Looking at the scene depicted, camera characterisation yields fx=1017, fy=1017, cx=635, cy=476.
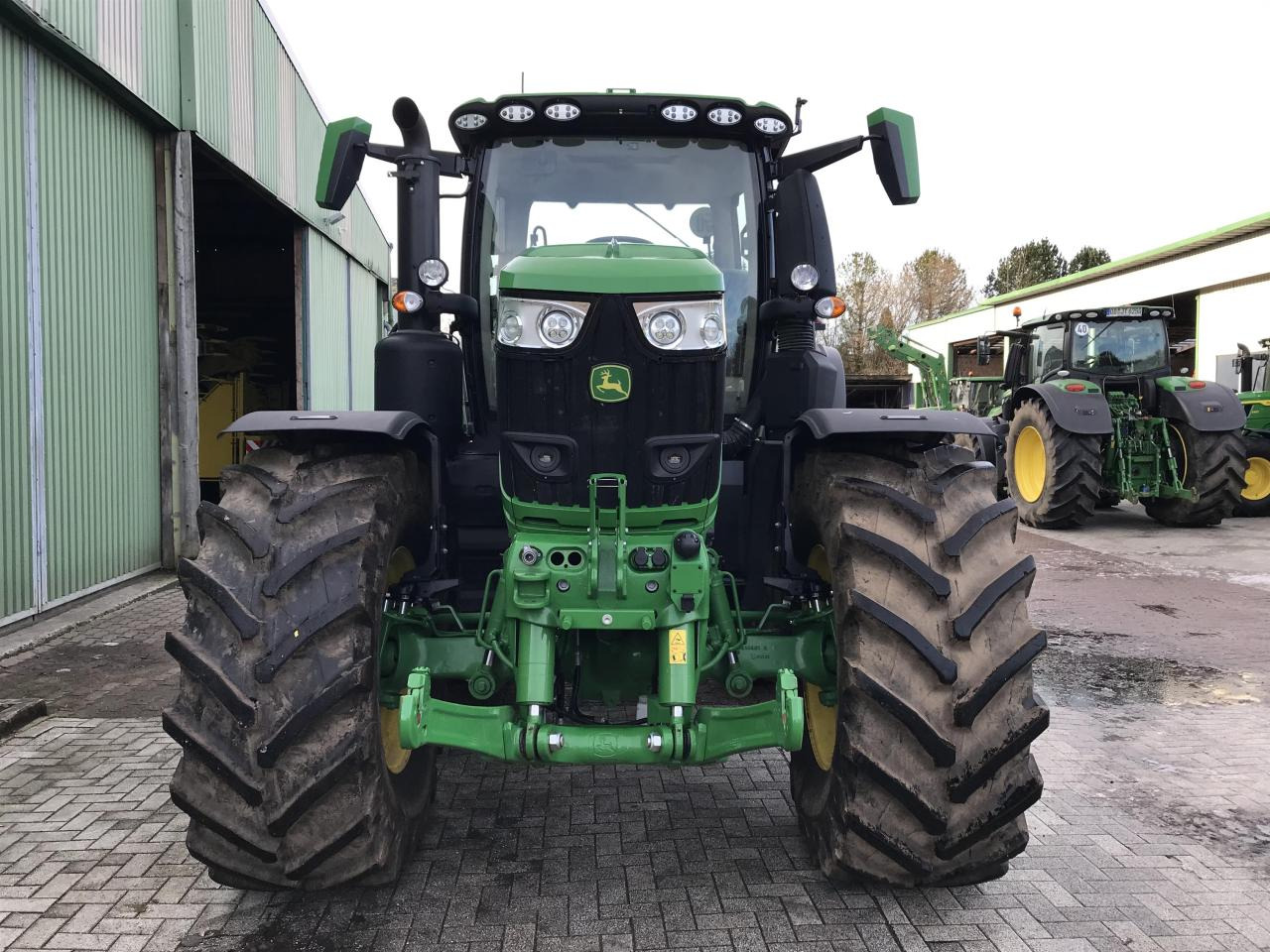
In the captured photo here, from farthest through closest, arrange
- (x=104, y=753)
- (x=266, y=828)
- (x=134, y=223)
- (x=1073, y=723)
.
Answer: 1. (x=134, y=223)
2. (x=1073, y=723)
3. (x=104, y=753)
4. (x=266, y=828)

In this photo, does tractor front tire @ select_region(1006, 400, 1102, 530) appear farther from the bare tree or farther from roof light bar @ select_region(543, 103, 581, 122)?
the bare tree

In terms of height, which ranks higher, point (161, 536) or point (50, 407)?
point (50, 407)

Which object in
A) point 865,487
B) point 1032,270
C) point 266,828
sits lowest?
point 266,828

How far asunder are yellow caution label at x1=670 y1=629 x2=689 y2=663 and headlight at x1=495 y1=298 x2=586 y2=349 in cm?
90

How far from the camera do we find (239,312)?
14930 millimetres

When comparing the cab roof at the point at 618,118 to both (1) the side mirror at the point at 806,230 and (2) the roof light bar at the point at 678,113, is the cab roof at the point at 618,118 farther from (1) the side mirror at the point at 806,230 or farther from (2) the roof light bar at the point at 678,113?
(1) the side mirror at the point at 806,230

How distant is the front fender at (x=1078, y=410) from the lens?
11.8 meters

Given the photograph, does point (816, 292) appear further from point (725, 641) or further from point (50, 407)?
point (50, 407)

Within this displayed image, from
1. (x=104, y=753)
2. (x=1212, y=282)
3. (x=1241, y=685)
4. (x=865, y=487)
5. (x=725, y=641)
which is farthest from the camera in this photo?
(x=1212, y=282)

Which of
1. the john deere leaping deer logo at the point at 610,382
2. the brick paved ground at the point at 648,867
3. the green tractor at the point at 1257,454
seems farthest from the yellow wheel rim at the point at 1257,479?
the john deere leaping deer logo at the point at 610,382

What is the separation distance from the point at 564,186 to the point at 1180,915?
10.6 feet

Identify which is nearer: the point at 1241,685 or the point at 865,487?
the point at 865,487

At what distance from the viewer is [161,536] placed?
8.79 metres

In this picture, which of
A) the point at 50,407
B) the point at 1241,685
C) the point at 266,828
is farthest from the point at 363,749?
the point at 50,407
